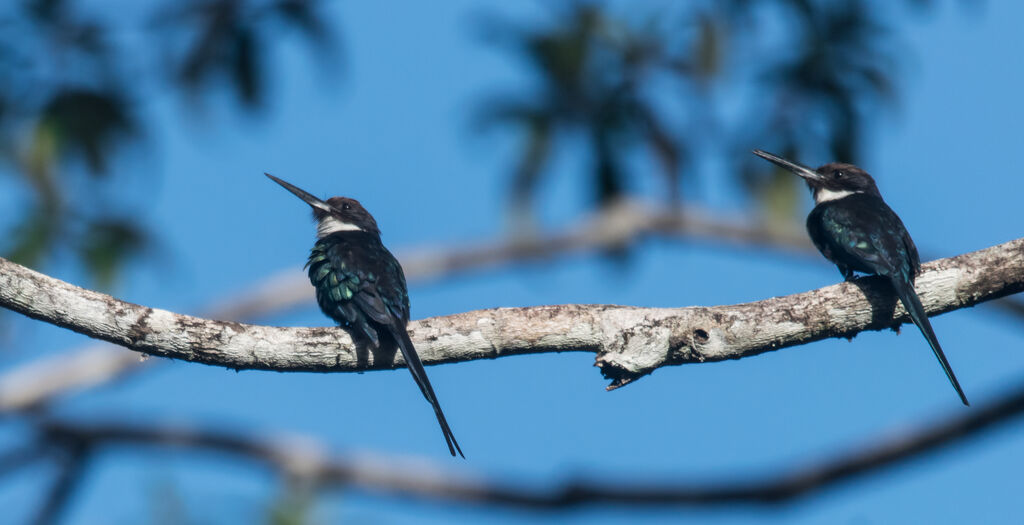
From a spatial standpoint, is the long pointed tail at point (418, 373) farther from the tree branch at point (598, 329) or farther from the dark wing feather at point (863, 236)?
the dark wing feather at point (863, 236)

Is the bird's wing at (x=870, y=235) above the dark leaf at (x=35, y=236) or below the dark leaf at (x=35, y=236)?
below

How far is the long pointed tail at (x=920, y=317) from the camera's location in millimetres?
4152

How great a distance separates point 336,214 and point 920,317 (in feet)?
11.2

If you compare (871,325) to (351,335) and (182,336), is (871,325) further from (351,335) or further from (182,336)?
(182,336)

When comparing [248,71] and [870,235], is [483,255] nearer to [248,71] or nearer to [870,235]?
[248,71]

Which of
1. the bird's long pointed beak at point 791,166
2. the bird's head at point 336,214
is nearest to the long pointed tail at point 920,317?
the bird's long pointed beak at point 791,166

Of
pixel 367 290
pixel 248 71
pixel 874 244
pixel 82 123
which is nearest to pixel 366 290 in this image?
pixel 367 290

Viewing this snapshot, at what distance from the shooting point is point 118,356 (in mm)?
10281

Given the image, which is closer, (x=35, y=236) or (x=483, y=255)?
(x=35, y=236)

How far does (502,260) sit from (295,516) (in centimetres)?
481

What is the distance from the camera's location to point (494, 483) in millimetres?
8672

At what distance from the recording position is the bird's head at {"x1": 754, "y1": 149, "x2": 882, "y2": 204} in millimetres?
5938

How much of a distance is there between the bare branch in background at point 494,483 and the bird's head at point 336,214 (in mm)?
2262

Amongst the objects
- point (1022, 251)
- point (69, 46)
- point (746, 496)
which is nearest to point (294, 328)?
point (1022, 251)
